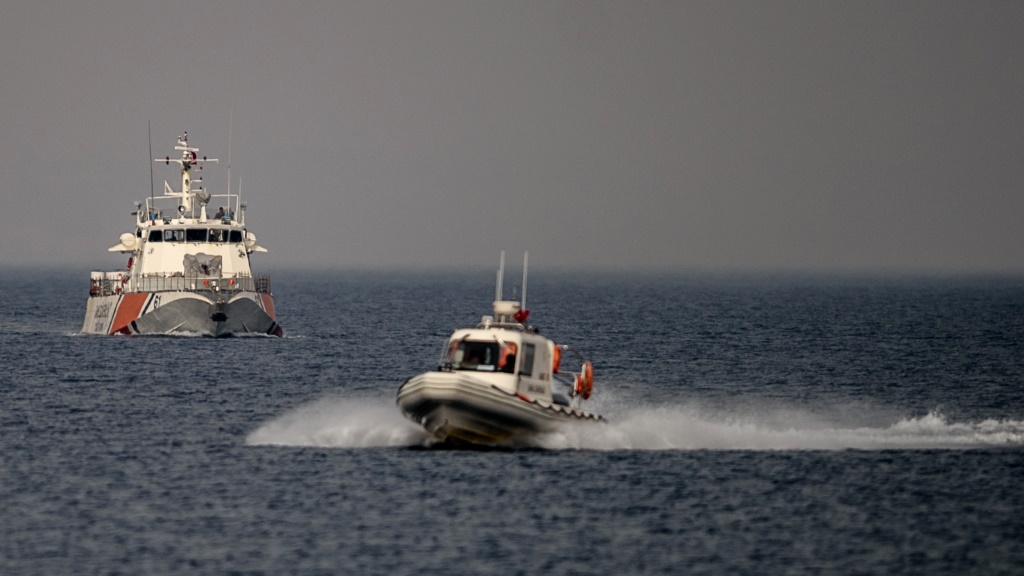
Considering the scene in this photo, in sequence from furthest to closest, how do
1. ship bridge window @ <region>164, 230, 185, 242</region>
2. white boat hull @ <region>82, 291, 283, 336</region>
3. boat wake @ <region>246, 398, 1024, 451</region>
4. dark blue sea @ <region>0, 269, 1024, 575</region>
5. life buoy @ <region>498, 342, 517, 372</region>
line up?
1. ship bridge window @ <region>164, 230, 185, 242</region>
2. white boat hull @ <region>82, 291, 283, 336</region>
3. boat wake @ <region>246, 398, 1024, 451</region>
4. life buoy @ <region>498, 342, 517, 372</region>
5. dark blue sea @ <region>0, 269, 1024, 575</region>

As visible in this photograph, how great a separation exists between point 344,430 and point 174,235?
40.5 meters

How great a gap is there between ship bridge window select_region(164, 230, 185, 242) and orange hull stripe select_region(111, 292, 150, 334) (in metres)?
3.40

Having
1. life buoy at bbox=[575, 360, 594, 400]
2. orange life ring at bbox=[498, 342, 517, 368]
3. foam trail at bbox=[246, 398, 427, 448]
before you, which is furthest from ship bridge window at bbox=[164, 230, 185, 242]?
orange life ring at bbox=[498, 342, 517, 368]

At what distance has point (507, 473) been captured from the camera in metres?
40.4

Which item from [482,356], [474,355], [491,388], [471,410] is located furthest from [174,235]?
[491,388]

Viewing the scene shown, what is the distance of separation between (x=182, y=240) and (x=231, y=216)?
4.59 m

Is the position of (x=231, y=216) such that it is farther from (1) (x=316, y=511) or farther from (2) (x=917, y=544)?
(2) (x=917, y=544)

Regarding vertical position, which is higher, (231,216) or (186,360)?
(231,216)

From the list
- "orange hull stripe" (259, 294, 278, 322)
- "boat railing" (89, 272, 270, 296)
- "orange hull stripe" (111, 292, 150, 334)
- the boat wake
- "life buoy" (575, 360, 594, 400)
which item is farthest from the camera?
"orange hull stripe" (259, 294, 278, 322)

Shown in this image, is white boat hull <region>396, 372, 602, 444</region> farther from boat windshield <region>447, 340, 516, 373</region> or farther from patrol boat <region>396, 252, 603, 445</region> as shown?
boat windshield <region>447, 340, 516, 373</region>

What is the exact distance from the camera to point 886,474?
41438 mm

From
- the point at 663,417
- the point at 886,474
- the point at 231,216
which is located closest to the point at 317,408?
the point at 663,417

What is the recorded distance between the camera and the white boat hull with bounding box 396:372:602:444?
132 ft

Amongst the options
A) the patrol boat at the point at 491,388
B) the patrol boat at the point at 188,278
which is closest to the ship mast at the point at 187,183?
the patrol boat at the point at 188,278
